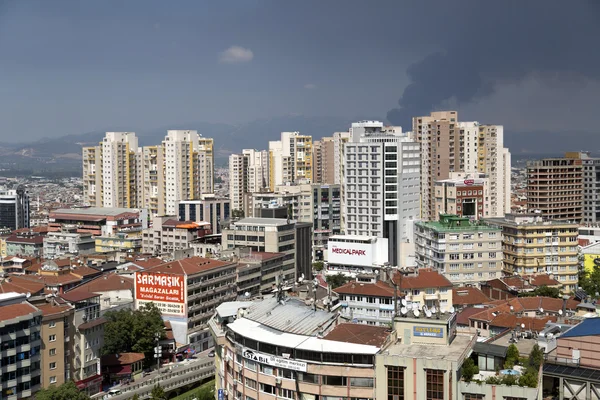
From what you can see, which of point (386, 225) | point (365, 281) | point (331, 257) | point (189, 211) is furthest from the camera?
point (189, 211)

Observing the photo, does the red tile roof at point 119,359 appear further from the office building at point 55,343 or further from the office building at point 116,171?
the office building at point 116,171

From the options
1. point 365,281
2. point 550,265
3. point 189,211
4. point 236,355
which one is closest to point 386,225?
point 550,265

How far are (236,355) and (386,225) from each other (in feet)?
78.3

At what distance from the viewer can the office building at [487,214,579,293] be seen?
30438 millimetres

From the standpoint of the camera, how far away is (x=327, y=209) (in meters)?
48.6

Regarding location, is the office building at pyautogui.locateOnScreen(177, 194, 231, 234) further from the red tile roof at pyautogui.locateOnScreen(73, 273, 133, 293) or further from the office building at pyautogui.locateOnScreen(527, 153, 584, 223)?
the red tile roof at pyautogui.locateOnScreen(73, 273, 133, 293)

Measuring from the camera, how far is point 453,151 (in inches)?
1810

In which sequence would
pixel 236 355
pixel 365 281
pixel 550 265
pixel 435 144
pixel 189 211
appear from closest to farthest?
pixel 236 355 → pixel 365 281 → pixel 550 265 → pixel 435 144 → pixel 189 211

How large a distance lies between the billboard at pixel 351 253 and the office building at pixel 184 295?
6.77 m

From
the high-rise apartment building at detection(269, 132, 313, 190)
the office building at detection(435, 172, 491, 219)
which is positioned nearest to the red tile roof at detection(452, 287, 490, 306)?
the office building at detection(435, 172, 491, 219)

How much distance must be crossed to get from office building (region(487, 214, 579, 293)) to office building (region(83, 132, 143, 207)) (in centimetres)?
3322

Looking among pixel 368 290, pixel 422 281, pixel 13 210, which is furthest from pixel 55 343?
pixel 13 210

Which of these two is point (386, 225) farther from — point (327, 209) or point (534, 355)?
point (534, 355)

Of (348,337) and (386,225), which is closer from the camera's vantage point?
(348,337)
